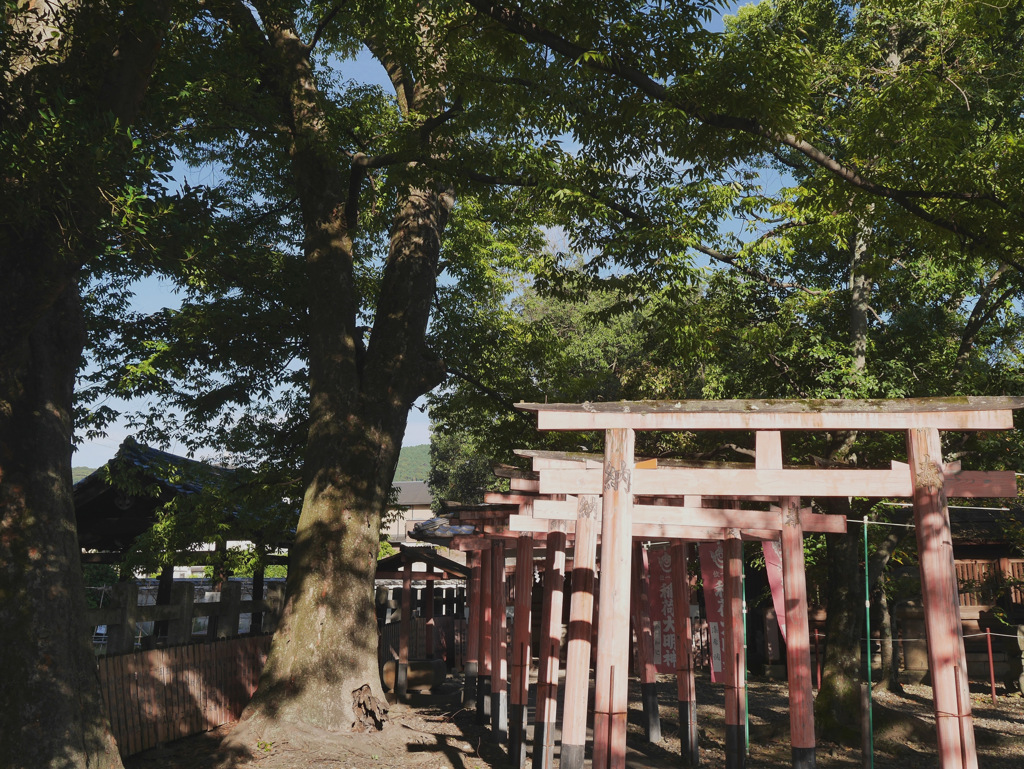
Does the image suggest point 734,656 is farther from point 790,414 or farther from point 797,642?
point 790,414

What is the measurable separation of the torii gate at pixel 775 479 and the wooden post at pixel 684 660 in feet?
16.8

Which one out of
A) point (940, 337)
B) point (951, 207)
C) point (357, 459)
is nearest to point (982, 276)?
point (940, 337)

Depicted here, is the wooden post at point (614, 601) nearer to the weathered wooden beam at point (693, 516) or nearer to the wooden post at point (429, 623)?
the weathered wooden beam at point (693, 516)

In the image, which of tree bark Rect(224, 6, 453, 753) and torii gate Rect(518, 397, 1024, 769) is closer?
torii gate Rect(518, 397, 1024, 769)

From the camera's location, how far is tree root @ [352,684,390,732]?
10344mm

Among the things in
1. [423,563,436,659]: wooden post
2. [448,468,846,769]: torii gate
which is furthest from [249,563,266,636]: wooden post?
[423,563,436,659]: wooden post

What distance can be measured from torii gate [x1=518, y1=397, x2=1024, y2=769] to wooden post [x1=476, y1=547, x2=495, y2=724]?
24.0 ft

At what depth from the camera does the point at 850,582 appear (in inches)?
563

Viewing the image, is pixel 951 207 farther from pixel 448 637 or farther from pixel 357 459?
pixel 448 637

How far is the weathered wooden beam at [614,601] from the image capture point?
625 centimetres

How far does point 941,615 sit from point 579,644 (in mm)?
2943

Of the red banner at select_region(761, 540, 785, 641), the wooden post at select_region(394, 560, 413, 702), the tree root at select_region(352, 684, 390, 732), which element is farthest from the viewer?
the wooden post at select_region(394, 560, 413, 702)

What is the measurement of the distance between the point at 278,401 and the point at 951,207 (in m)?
13.0

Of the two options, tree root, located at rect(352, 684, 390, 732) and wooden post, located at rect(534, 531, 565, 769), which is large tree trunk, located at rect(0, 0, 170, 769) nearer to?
tree root, located at rect(352, 684, 390, 732)
